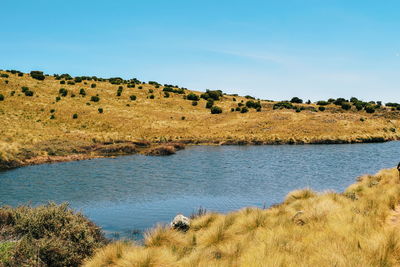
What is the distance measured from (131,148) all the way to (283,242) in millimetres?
38970

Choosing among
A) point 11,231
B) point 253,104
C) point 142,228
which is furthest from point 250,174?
point 253,104

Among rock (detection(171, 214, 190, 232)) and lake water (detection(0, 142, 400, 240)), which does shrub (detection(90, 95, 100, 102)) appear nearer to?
lake water (detection(0, 142, 400, 240))

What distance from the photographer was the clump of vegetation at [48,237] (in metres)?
9.49

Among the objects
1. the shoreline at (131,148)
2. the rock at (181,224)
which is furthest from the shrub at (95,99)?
the rock at (181,224)

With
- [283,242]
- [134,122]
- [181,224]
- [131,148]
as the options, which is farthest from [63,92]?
[283,242]

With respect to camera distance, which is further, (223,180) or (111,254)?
(223,180)

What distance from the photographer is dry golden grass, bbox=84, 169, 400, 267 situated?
746 centimetres

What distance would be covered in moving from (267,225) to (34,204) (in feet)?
45.6

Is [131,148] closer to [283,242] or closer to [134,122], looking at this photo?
[134,122]

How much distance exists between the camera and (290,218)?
508 inches

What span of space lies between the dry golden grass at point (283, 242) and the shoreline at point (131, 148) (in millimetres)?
26938

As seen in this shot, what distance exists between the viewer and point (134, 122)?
2689 inches

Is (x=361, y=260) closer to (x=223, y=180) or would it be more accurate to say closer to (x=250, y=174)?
(x=223, y=180)

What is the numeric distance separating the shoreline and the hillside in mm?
183
